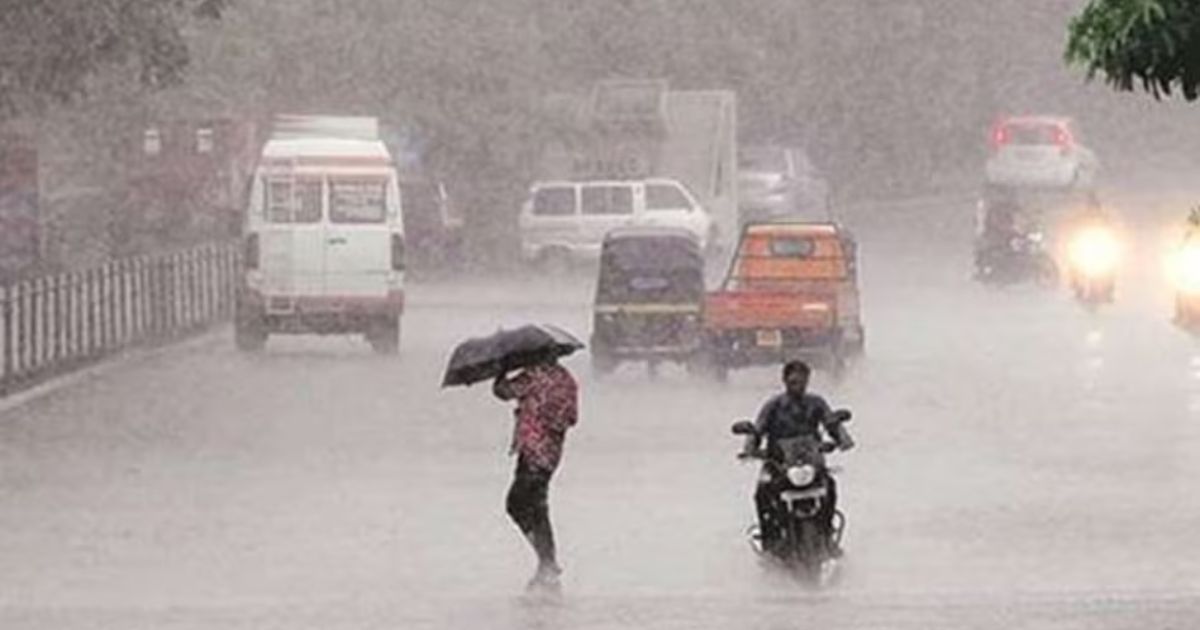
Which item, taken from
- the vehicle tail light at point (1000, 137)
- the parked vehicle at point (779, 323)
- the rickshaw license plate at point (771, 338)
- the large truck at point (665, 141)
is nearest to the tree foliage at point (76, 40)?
the parked vehicle at point (779, 323)

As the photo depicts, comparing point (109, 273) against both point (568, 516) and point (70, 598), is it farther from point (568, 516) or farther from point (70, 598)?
point (70, 598)

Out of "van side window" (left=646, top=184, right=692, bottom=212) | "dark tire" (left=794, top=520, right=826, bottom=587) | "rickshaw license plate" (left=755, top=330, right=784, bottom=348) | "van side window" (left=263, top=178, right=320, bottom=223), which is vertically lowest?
"van side window" (left=646, top=184, right=692, bottom=212)

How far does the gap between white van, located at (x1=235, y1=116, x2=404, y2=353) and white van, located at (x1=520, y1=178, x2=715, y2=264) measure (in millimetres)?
20485

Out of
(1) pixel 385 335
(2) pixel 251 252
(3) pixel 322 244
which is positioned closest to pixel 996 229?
(1) pixel 385 335

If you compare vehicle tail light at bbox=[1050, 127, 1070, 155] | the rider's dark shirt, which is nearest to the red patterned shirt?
the rider's dark shirt

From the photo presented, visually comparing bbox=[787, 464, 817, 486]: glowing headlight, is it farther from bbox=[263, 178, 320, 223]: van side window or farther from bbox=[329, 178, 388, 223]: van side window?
bbox=[263, 178, 320, 223]: van side window

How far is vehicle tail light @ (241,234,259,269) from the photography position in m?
45.5

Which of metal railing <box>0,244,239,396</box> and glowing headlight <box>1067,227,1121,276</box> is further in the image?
glowing headlight <box>1067,227,1121,276</box>

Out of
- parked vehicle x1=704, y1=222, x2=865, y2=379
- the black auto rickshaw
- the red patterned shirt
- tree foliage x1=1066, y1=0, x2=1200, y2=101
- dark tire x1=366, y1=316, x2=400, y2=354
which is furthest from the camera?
dark tire x1=366, y1=316, x2=400, y2=354

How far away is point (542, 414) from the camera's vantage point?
22109 millimetres

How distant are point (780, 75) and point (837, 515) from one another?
6930 centimetres

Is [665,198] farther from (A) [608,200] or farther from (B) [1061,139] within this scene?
(B) [1061,139]

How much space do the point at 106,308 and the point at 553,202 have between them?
76.6ft

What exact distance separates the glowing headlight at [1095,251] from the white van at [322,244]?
1455 cm
